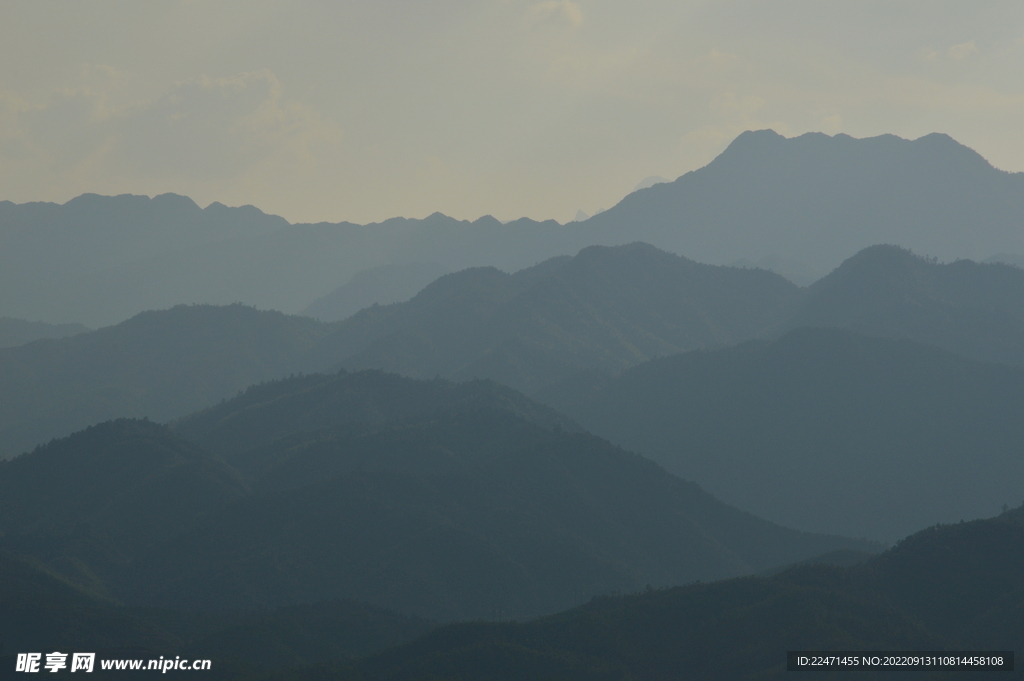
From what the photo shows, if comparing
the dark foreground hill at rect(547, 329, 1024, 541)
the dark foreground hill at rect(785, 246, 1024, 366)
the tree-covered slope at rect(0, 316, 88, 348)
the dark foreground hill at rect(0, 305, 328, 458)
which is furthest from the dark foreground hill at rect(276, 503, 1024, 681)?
the tree-covered slope at rect(0, 316, 88, 348)

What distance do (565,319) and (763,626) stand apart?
10440 cm

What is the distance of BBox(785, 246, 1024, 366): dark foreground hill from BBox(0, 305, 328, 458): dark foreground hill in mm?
83019

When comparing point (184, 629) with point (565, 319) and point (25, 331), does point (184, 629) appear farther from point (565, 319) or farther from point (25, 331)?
point (25, 331)

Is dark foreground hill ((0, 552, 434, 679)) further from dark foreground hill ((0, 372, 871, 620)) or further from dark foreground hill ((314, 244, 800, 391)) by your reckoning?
dark foreground hill ((314, 244, 800, 391))

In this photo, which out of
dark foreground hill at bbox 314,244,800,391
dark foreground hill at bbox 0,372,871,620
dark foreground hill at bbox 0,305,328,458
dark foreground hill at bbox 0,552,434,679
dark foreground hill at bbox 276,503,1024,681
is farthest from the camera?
dark foreground hill at bbox 314,244,800,391

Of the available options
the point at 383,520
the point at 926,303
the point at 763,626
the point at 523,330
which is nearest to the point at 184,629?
the point at 383,520

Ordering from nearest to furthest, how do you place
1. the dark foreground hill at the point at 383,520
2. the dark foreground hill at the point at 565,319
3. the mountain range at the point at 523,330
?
the dark foreground hill at the point at 383,520, the mountain range at the point at 523,330, the dark foreground hill at the point at 565,319

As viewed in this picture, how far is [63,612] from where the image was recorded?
41812 mm

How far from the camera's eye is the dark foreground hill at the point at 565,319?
427 feet

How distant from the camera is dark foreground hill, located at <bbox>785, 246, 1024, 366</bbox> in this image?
110625 millimetres

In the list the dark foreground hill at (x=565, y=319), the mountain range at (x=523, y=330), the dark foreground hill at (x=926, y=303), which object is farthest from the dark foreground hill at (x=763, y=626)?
the dark foreground hill at (x=565, y=319)

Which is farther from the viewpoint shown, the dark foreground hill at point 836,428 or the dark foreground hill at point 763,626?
the dark foreground hill at point 836,428

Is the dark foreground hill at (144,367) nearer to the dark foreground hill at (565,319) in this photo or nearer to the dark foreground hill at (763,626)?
the dark foreground hill at (565,319)

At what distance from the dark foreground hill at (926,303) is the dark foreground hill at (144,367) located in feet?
272
